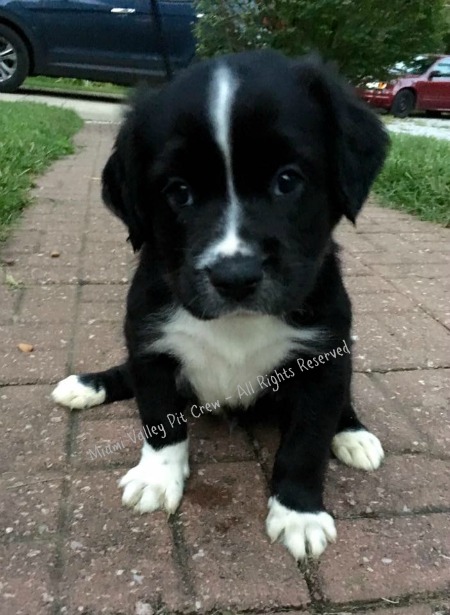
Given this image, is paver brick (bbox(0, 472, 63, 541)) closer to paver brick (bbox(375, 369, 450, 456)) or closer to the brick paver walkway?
the brick paver walkway

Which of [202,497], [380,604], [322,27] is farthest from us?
[322,27]

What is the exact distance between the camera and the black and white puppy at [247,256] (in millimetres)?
1742

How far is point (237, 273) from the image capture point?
1.64 meters

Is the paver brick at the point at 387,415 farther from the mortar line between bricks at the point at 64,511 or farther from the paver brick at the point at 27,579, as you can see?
the paver brick at the point at 27,579

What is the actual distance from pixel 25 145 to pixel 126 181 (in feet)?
14.9

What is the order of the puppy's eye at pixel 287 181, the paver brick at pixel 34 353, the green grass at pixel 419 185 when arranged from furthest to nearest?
the green grass at pixel 419 185
the paver brick at pixel 34 353
the puppy's eye at pixel 287 181

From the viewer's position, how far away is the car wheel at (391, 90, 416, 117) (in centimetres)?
1956

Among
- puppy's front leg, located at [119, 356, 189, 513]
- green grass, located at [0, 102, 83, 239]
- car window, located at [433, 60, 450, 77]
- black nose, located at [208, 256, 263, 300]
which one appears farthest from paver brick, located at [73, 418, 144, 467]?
car window, located at [433, 60, 450, 77]

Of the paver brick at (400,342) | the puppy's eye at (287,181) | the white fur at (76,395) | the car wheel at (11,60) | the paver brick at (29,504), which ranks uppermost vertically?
the puppy's eye at (287,181)

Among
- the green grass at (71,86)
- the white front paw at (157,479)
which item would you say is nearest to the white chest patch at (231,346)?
the white front paw at (157,479)

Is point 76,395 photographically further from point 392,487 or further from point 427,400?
point 427,400

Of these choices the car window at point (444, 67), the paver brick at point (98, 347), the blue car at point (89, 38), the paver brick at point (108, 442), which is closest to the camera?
the paver brick at point (108, 442)

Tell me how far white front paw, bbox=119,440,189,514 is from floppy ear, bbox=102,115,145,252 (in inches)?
24.0

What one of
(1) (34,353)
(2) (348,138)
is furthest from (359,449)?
(1) (34,353)
